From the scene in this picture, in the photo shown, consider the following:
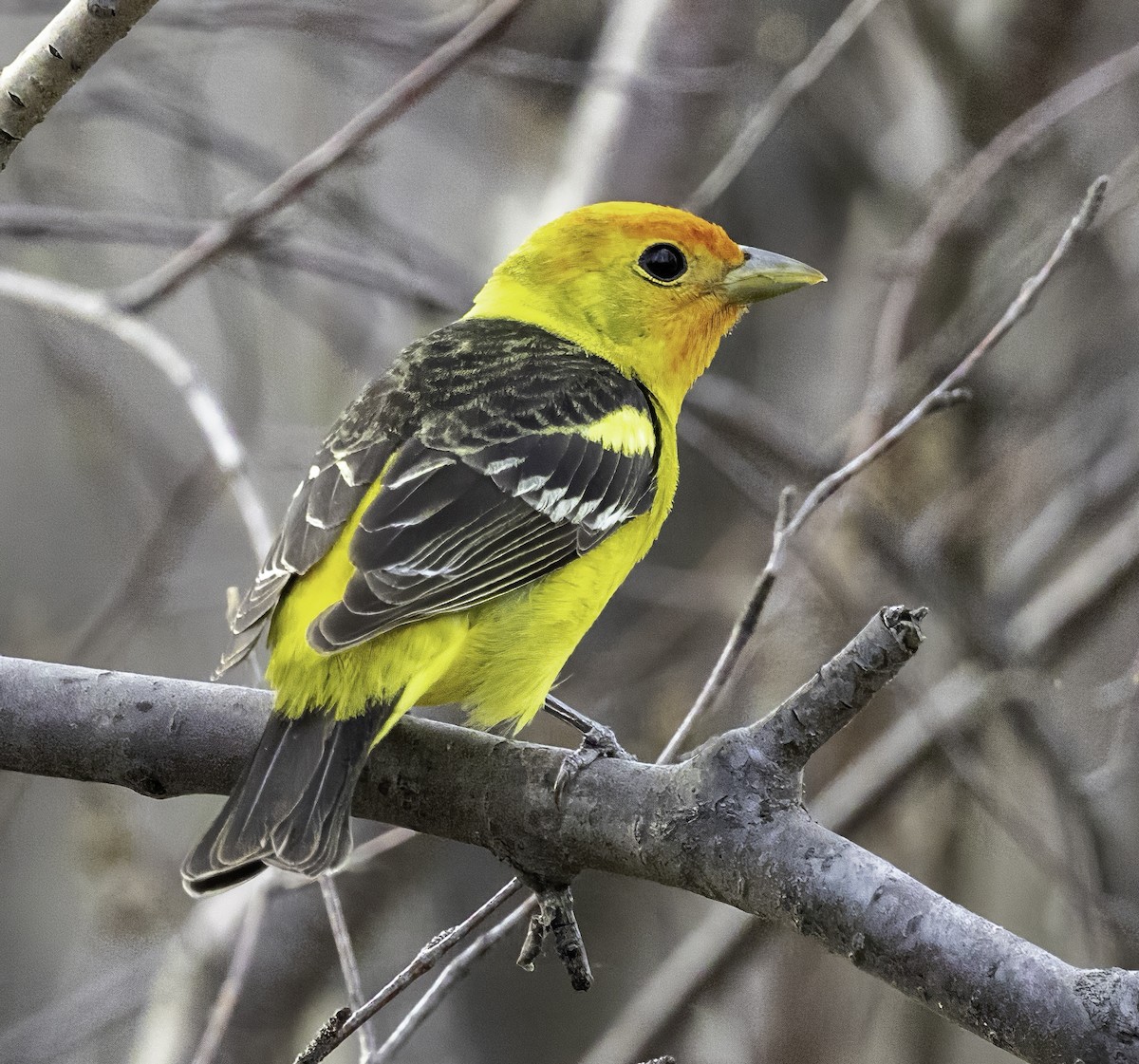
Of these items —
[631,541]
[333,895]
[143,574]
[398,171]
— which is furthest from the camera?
[398,171]

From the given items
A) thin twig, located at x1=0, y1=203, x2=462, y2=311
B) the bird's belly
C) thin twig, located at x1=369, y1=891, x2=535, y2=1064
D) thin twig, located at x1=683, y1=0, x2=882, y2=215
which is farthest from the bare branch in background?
thin twig, located at x1=683, y1=0, x2=882, y2=215

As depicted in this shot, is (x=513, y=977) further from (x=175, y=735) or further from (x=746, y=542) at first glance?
(x=175, y=735)

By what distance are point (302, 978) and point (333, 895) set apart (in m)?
3.00

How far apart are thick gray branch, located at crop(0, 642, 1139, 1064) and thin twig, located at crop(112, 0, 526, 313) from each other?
140cm

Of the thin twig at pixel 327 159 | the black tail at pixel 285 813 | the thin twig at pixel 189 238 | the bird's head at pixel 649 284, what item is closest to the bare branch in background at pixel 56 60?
the thin twig at pixel 327 159

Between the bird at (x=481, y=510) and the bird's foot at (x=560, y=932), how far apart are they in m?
0.48

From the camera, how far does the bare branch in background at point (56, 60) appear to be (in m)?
2.58

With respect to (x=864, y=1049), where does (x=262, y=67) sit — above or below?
above

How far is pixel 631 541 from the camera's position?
4148 mm

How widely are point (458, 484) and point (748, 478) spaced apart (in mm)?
2161

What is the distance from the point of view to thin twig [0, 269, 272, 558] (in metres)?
3.71

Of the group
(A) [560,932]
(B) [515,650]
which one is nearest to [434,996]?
(A) [560,932]

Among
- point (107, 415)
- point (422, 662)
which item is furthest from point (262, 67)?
point (422, 662)

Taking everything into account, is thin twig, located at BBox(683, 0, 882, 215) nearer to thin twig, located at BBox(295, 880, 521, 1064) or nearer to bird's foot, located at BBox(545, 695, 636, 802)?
bird's foot, located at BBox(545, 695, 636, 802)
